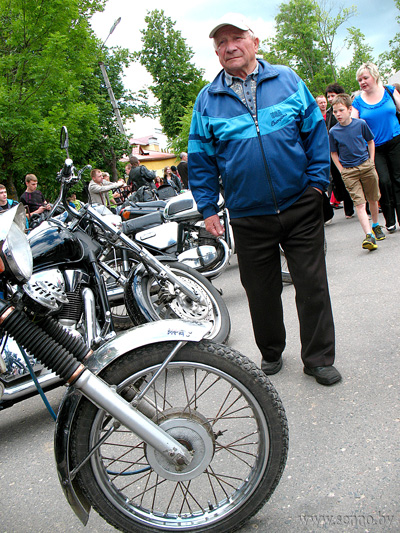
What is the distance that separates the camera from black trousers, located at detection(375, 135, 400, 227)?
653 centimetres

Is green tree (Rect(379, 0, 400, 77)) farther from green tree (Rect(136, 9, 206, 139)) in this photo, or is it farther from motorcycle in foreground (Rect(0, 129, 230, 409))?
motorcycle in foreground (Rect(0, 129, 230, 409))

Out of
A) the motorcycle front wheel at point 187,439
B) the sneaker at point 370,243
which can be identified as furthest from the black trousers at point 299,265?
the sneaker at point 370,243

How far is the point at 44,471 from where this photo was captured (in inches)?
113

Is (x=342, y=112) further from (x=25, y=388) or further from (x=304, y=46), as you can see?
(x=304, y=46)

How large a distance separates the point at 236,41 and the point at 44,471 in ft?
8.34

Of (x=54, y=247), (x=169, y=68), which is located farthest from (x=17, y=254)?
(x=169, y=68)

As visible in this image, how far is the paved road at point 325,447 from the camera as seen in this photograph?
2.09 meters

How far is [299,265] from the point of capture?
3135mm

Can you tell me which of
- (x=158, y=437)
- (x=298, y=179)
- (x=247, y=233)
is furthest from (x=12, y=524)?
(x=298, y=179)

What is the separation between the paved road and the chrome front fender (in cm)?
49

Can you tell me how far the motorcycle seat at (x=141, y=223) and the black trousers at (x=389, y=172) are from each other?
2997 millimetres

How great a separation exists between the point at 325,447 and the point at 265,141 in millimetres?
1576

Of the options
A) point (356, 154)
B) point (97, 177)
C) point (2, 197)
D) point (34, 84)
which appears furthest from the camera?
point (34, 84)

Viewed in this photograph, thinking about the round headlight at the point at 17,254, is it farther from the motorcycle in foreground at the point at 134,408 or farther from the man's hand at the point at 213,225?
the man's hand at the point at 213,225
